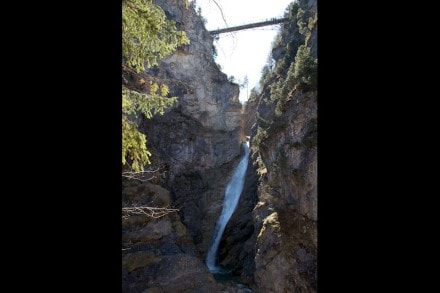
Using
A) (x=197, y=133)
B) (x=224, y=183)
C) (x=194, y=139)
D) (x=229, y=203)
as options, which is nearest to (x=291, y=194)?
(x=229, y=203)

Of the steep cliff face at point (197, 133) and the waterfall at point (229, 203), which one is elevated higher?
the steep cliff face at point (197, 133)

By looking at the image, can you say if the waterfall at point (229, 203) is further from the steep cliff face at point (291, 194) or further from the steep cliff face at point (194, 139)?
the steep cliff face at point (291, 194)

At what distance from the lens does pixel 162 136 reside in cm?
2525

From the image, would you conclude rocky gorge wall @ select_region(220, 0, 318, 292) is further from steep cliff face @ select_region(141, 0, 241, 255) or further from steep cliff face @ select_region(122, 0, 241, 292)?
steep cliff face @ select_region(141, 0, 241, 255)

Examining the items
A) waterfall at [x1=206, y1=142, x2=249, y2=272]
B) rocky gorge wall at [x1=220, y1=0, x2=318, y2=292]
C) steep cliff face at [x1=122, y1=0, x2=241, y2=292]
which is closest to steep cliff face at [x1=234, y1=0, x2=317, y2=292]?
rocky gorge wall at [x1=220, y1=0, x2=318, y2=292]

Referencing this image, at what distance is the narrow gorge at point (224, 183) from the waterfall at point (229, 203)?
82mm

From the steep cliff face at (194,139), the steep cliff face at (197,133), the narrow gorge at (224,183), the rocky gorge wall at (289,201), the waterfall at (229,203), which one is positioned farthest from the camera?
the steep cliff face at (197,133)

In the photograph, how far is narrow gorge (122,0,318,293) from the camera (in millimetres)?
14469

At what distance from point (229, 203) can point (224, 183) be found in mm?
1702

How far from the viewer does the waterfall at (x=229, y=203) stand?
23.3 meters

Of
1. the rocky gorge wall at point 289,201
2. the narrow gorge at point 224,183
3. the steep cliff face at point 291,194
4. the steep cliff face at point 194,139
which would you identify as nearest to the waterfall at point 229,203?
the narrow gorge at point 224,183
